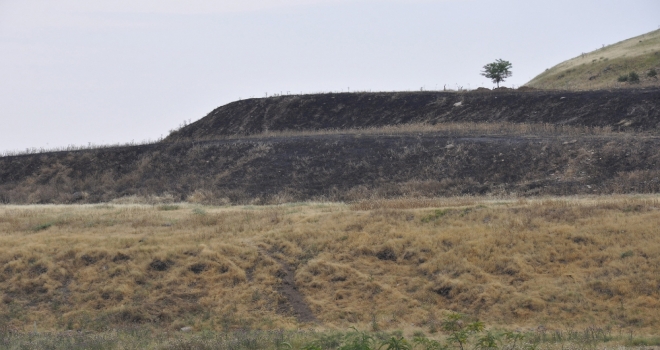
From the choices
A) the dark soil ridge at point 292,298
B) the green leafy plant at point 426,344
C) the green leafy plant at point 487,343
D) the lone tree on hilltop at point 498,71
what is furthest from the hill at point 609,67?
the green leafy plant at point 487,343

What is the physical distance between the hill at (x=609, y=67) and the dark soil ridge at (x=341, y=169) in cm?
1681

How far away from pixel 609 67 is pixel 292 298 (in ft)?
155

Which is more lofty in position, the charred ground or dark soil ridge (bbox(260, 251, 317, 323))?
the charred ground

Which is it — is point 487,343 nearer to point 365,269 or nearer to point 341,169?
point 365,269

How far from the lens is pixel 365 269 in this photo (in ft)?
72.4

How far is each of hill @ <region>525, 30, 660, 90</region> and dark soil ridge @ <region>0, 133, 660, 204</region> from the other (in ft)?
55.2

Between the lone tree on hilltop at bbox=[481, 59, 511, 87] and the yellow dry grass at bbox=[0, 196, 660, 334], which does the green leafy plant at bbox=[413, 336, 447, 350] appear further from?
the lone tree on hilltop at bbox=[481, 59, 511, 87]

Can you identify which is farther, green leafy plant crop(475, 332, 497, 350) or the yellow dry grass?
the yellow dry grass

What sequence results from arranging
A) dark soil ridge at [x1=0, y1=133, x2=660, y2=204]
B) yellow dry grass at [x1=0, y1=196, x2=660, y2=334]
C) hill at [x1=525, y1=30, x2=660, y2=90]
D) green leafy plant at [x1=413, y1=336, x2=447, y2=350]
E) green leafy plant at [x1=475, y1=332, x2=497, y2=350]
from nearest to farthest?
green leafy plant at [x1=475, y1=332, x2=497, y2=350] < green leafy plant at [x1=413, y1=336, x2=447, y2=350] < yellow dry grass at [x1=0, y1=196, x2=660, y2=334] < dark soil ridge at [x1=0, y1=133, x2=660, y2=204] < hill at [x1=525, y1=30, x2=660, y2=90]

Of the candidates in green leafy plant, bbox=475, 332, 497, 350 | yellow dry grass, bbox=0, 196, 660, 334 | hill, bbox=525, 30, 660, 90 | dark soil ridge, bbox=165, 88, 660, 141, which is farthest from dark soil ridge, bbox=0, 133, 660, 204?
green leafy plant, bbox=475, 332, 497, 350

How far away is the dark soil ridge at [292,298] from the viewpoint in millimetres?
19906

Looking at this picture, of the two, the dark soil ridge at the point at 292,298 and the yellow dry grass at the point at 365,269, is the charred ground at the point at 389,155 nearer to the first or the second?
the yellow dry grass at the point at 365,269

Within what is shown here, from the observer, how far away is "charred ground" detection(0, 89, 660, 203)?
34.7 meters

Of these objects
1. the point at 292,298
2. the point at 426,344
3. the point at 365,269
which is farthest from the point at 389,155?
the point at 426,344
